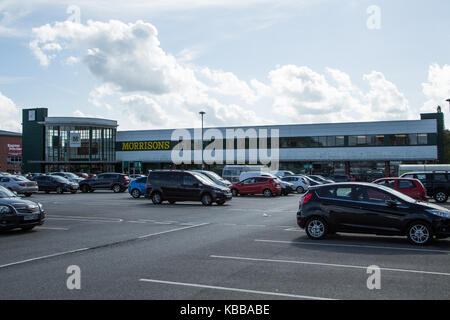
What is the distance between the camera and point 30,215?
13.1 m

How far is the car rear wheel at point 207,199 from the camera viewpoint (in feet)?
76.3

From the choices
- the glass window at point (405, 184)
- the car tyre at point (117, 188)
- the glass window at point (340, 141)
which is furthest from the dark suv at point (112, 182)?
the glass window at point (340, 141)

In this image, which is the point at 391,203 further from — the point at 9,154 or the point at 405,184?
the point at 9,154

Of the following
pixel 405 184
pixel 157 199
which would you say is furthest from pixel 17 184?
pixel 405 184

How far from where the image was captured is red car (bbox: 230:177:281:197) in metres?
31.9

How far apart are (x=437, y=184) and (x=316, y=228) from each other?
16.1 metres

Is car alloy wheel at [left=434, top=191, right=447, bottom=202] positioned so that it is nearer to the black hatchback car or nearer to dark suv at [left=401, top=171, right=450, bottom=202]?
dark suv at [left=401, top=171, right=450, bottom=202]

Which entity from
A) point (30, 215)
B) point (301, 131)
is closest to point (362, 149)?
point (301, 131)

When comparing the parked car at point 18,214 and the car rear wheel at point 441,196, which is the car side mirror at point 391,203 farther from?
the car rear wheel at point 441,196

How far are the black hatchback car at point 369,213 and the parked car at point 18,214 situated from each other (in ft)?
26.3

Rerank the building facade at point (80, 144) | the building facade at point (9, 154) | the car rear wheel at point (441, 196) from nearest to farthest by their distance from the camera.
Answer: the car rear wheel at point (441, 196) < the building facade at point (80, 144) < the building facade at point (9, 154)

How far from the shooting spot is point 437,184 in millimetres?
24516
